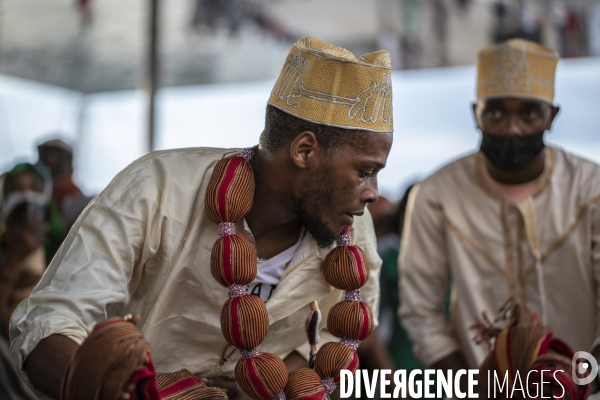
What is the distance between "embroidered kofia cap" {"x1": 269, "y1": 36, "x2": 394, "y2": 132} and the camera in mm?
2361

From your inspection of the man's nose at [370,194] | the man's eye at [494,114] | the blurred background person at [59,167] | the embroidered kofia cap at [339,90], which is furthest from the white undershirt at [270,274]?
the blurred background person at [59,167]

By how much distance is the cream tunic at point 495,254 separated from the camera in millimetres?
3527

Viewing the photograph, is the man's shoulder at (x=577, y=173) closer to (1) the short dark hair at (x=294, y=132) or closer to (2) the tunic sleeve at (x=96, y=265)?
(1) the short dark hair at (x=294, y=132)

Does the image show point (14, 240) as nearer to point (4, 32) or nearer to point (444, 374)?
point (444, 374)

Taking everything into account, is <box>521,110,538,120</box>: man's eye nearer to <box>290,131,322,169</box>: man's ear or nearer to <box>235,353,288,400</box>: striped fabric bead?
<box>290,131,322,169</box>: man's ear

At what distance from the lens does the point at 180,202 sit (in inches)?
94.6

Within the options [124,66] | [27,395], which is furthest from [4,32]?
[27,395]

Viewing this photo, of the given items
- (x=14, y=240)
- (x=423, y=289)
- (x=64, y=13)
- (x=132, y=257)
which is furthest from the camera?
(x=64, y=13)

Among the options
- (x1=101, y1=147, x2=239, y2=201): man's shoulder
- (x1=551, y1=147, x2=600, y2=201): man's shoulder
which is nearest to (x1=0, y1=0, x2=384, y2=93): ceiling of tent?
(x1=551, y1=147, x2=600, y2=201): man's shoulder

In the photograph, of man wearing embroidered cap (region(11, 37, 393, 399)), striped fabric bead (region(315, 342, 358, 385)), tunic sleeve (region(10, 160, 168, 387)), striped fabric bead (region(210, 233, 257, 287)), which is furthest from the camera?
striped fabric bead (region(315, 342, 358, 385))

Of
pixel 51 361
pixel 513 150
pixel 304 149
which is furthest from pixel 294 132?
pixel 513 150

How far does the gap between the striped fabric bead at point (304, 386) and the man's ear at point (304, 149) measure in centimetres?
64

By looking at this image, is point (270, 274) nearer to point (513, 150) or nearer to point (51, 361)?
point (51, 361)

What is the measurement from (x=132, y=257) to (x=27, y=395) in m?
2.10
